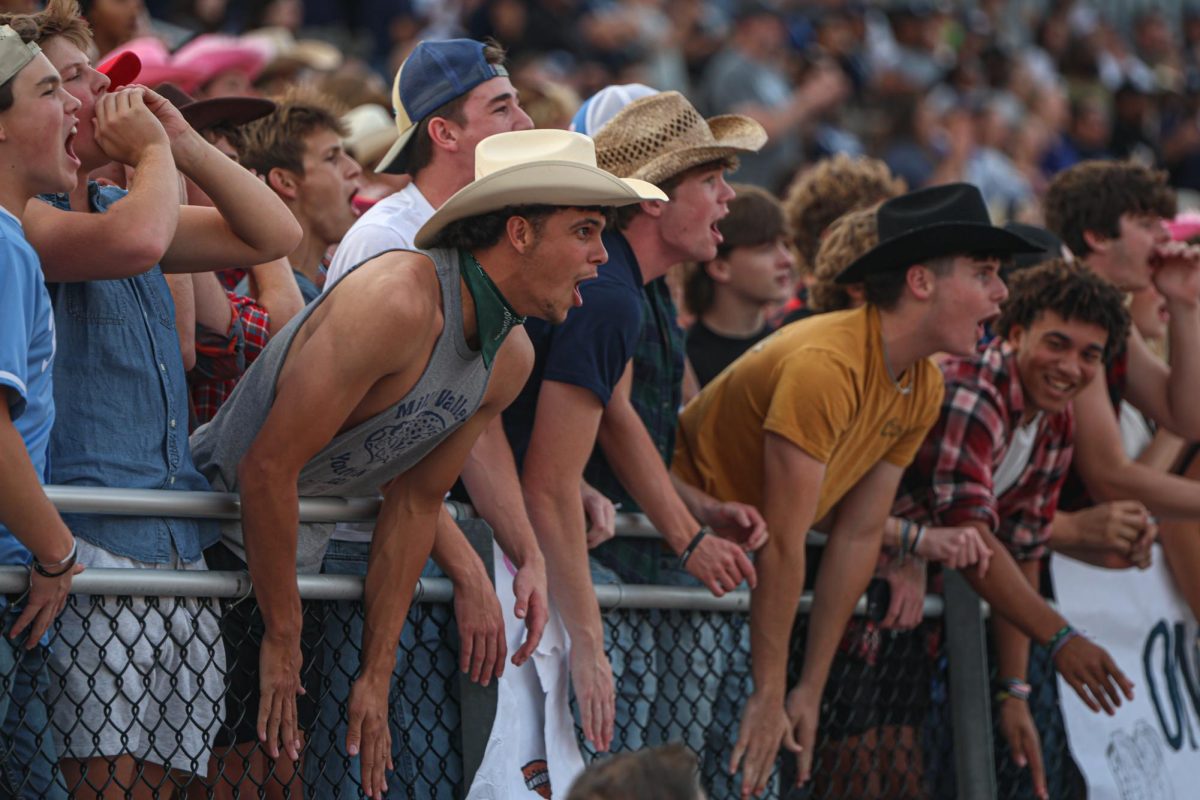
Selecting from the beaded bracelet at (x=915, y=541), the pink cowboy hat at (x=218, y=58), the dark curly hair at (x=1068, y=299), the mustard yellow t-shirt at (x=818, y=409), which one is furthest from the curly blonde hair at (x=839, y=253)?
the pink cowboy hat at (x=218, y=58)

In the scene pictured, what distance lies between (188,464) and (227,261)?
0.49m

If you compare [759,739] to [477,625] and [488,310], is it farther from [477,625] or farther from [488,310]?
[488,310]

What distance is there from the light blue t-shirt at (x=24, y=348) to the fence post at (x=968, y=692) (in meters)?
3.14

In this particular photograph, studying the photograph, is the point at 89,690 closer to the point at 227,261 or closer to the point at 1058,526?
the point at 227,261

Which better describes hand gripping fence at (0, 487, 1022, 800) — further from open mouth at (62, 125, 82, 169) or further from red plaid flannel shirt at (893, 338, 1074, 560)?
open mouth at (62, 125, 82, 169)

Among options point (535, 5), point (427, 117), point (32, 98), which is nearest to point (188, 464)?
point (32, 98)

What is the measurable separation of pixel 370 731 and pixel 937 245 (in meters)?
2.42

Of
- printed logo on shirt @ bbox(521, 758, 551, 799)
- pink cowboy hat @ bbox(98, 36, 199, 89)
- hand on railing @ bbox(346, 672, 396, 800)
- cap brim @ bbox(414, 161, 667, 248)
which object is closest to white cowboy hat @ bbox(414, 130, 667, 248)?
cap brim @ bbox(414, 161, 667, 248)

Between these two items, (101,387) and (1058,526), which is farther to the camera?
(1058,526)

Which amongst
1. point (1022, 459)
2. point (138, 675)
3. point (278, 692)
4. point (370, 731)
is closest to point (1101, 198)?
point (1022, 459)

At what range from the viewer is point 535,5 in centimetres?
1197

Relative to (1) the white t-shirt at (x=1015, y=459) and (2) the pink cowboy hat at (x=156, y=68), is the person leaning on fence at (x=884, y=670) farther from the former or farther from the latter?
(2) the pink cowboy hat at (x=156, y=68)

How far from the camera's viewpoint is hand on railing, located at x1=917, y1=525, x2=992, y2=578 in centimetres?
538

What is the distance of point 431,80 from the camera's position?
495 cm
